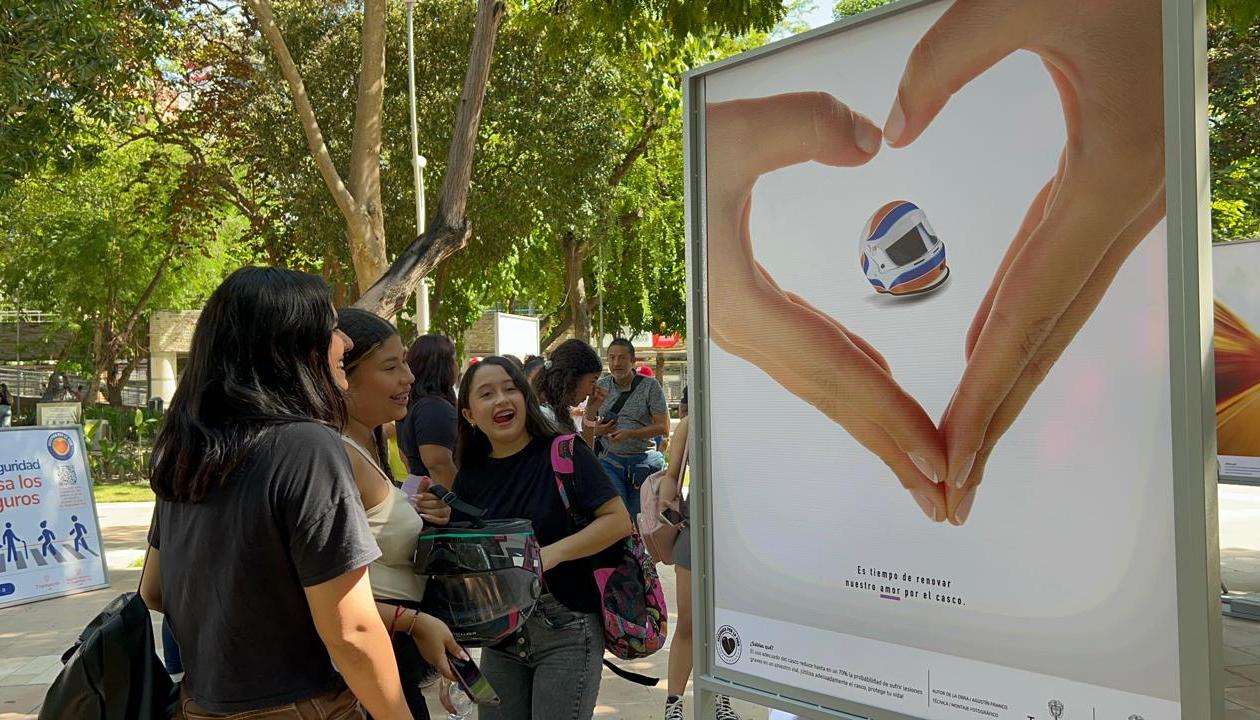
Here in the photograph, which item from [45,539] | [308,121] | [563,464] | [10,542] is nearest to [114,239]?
[308,121]

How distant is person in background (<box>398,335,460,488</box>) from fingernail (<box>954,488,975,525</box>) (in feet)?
7.68

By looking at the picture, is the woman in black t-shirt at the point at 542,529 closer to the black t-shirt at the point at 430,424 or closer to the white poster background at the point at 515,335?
the black t-shirt at the point at 430,424

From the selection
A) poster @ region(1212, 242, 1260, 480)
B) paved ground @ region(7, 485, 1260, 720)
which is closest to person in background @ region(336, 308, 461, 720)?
paved ground @ region(7, 485, 1260, 720)

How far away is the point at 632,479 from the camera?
7891 millimetres

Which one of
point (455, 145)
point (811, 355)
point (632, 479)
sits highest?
point (455, 145)

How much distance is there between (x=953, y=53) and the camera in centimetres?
223

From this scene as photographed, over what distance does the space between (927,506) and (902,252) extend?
560 millimetres

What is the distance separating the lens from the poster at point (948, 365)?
2.00m

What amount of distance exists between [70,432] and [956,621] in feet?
26.9

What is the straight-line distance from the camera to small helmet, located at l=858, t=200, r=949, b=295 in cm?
229

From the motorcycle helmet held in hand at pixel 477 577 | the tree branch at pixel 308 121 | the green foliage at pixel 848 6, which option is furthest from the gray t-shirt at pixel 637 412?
A: the green foliage at pixel 848 6

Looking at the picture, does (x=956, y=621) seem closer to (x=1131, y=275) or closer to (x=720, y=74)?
(x=1131, y=275)

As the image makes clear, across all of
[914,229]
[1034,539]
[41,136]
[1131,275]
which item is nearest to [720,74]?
[914,229]

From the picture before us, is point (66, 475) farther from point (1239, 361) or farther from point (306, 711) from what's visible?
point (1239, 361)
